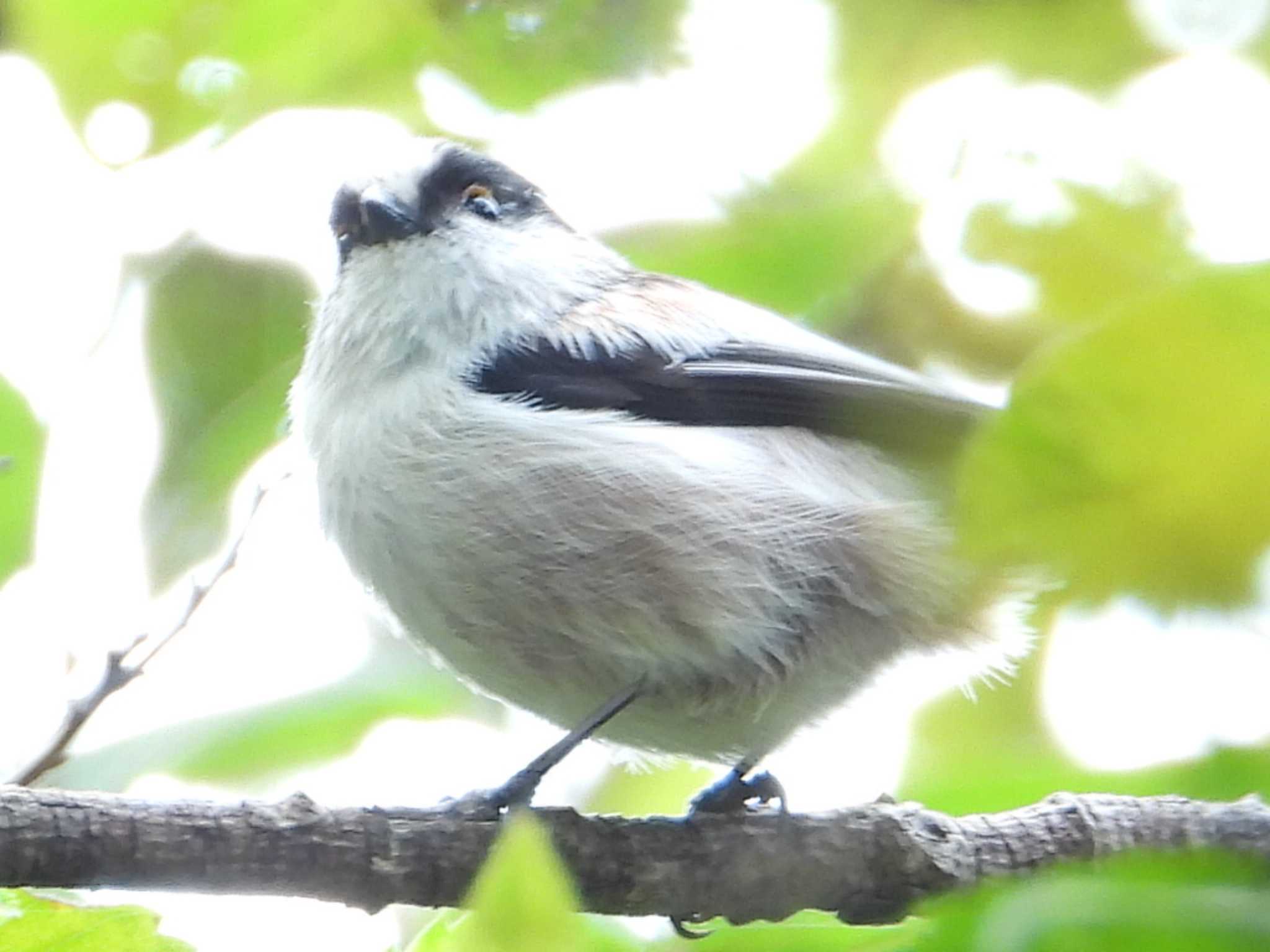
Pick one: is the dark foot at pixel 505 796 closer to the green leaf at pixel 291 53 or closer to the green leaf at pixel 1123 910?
the green leaf at pixel 291 53

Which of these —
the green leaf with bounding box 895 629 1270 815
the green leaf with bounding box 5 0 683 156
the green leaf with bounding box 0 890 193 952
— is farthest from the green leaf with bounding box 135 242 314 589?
the green leaf with bounding box 895 629 1270 815

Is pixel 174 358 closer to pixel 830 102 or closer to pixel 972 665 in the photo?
pixel 830 102

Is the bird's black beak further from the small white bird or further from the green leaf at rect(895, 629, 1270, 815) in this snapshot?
the green leaf at rect(895, 629, 1270, 815)

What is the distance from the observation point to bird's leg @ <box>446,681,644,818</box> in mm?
1875

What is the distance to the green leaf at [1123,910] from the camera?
28cm

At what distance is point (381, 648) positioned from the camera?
6.33 ft

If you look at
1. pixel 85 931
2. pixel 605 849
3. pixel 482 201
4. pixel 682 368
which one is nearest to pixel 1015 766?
pixel 85 931

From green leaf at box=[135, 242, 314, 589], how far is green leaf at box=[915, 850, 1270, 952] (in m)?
1.05

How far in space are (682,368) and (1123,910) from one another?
176 cm

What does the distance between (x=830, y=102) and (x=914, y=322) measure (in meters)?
0.13

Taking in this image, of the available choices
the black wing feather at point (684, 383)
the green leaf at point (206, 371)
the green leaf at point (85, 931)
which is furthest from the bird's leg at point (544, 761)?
the green leaf at point (85, 931)

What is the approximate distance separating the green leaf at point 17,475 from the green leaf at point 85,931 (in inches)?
20.4

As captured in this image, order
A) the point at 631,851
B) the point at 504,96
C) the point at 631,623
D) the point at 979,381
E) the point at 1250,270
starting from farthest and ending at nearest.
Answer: the point at 631,623, the point at 631,851, the point at 504,96, the point at 979,381, the point at 1250,270

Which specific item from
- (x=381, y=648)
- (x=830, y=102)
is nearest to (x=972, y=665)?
(x=381, y=648)
